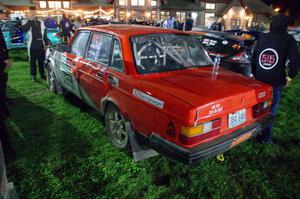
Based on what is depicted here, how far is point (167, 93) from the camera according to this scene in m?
2.82

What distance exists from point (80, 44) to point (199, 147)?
3138 millimetres

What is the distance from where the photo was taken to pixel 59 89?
6.16m

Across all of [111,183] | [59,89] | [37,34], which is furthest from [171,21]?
[111,183]

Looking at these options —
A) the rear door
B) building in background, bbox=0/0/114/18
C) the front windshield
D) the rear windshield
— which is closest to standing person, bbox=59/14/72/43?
the rear windshield

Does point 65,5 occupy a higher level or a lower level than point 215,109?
higher

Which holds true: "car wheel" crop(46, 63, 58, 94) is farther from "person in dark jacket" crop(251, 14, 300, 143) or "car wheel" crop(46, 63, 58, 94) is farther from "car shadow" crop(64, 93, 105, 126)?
"person in dark jacket" crop(251, 14, 300, 143)

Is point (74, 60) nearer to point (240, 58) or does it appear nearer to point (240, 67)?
point (240, 67)

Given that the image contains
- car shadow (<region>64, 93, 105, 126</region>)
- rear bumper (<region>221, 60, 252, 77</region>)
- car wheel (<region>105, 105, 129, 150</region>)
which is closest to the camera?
car wheel (<region>105, 105, 129, 150</region>)

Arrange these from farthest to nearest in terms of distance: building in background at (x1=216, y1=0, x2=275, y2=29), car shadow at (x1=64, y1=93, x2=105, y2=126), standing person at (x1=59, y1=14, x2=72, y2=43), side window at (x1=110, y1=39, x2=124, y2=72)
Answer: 1. building in background at (x1=216, y1=0, x2=275, y2=29)
2. standing person at (x1=59, y1=14, x2=72, y2=43)
3. car shadow at (x1=64, y1=93, x2=105, y2=126)
4. side window at (x1=110, y1=39, x2=124, y2=72)

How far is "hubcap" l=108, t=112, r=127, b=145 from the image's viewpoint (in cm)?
371

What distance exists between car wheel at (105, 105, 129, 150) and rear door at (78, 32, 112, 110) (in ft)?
1.03

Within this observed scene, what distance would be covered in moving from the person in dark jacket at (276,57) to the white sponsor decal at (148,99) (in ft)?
6.39

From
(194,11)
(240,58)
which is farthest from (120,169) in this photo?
(194,11)

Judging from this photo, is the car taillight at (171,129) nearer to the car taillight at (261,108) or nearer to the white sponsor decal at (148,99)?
the white sponsor decal at (148,99)
